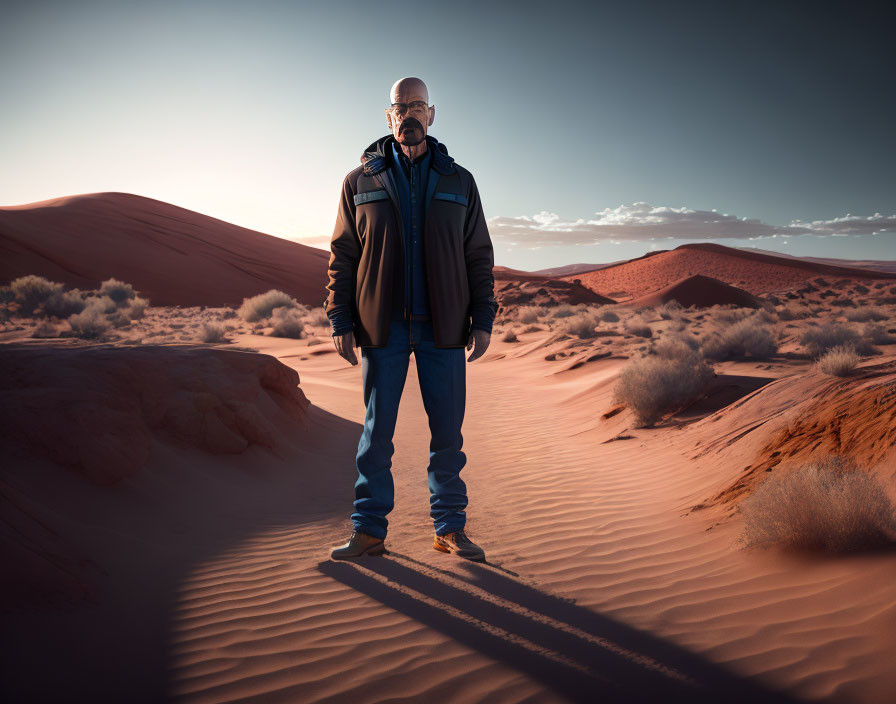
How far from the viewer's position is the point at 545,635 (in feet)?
7.95

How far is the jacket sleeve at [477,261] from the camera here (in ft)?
10.6

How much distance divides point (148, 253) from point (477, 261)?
168ft

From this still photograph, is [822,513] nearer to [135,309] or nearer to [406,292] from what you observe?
[406,292]

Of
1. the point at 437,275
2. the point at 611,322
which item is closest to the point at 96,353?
the point at 437,275

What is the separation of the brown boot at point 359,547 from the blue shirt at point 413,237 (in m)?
1.36

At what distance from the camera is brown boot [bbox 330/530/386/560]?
3.19 m

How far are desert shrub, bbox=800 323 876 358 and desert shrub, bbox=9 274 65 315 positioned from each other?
26348 mm

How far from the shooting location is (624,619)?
2604mm

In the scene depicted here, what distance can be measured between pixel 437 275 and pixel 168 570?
227 centimetres

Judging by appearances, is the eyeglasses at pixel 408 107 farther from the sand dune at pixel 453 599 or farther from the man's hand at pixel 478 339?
the sand dune at pixel 453 599

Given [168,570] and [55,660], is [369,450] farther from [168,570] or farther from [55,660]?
[55,660]

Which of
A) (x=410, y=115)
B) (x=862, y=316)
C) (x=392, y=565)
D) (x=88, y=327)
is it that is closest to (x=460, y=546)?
(x=392, y=565)

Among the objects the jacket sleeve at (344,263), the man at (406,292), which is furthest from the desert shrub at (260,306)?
the man at (406,292)

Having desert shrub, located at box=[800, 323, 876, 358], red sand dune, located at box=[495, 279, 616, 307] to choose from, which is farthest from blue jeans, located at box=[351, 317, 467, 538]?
red sand dune, located at box=[495, 279, 616, 307]
